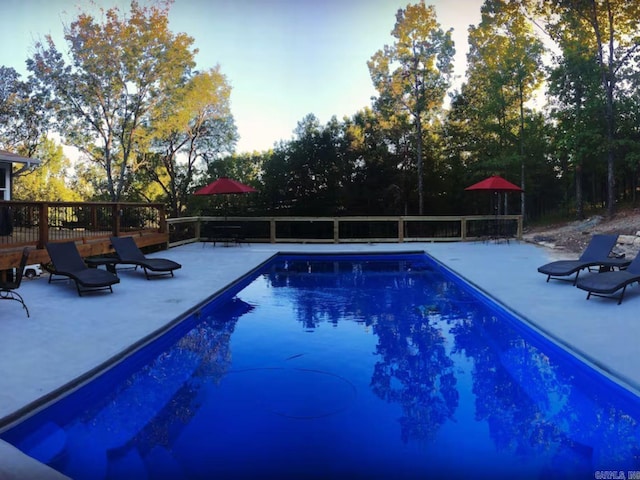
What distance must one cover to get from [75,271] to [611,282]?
775cm

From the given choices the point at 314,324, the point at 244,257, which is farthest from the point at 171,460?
the point at 244,257

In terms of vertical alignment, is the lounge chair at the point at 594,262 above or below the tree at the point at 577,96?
below

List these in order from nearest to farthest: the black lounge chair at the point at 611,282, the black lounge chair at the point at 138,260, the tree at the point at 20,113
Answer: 1. the black lounge chair at the point at 611,282
2. the black lounge chair at the point at 138,260
3. the tree at the point at 20,113

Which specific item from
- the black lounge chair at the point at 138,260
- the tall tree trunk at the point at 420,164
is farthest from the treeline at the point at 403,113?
the black lounge chair at the point at 138,260

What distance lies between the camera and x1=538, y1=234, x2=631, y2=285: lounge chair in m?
7.60

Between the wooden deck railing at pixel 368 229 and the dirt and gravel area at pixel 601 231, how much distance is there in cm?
121

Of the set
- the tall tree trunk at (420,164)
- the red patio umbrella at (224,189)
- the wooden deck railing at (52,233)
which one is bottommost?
the wooden deck railing at (52,233)

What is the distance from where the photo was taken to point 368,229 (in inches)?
681

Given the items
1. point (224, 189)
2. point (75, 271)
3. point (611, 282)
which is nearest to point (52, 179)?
point (224, 189)

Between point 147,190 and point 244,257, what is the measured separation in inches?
703

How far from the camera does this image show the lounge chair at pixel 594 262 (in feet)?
24.9

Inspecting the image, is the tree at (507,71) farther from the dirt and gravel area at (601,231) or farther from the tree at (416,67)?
the dirt and gravel area at (601,231)

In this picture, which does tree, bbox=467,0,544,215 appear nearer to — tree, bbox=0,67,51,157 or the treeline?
the treeline

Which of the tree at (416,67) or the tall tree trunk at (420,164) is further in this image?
the tall tree trunk at (420,164)
